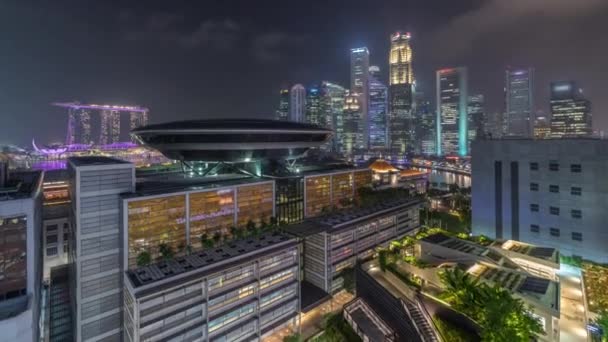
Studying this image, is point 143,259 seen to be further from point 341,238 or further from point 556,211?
point 556,211

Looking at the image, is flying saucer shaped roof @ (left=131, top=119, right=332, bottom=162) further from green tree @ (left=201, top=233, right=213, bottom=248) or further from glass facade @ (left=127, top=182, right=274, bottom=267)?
green tree @ (left=201, top=233, right=213, bottom=248)

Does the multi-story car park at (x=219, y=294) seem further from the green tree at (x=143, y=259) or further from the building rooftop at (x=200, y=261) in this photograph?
the green tree at (x=143, y=259)

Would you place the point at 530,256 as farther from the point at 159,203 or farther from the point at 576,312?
the point at 159,203

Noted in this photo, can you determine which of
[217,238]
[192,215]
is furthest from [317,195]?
[192,215]

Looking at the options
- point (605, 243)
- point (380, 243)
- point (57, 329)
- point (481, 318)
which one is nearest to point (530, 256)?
point (605, 243)

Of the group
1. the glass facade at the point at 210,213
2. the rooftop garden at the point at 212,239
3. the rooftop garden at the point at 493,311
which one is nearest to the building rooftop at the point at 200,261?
the rooftop garden at the point at 212,239

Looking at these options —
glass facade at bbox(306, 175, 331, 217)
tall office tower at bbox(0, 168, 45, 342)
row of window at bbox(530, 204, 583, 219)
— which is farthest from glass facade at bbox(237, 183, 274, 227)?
row of window at bbox(530, 204, 583, 219)
